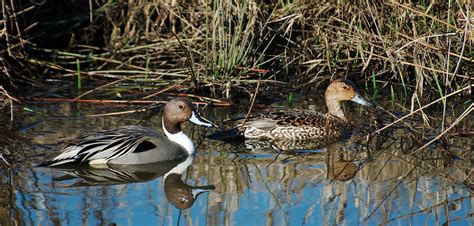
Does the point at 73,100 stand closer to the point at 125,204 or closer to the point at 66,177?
the point at 66,177

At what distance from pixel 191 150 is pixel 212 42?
5.99 feet

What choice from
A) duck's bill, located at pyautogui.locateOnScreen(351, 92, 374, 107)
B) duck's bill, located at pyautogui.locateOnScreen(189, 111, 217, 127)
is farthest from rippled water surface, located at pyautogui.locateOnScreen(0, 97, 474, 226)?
duck's bill, located at pyautogui.locateOnScreen(351, 92, 374, 107)

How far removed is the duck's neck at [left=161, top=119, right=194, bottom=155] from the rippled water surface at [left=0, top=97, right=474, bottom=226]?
0.09m

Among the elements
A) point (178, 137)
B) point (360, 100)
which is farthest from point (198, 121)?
point (360, 100)

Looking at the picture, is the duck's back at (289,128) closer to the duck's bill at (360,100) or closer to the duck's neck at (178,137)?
the duck's bill at (360,100)

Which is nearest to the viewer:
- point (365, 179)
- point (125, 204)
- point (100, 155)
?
point (125, 204)

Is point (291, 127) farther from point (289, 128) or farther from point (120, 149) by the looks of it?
point (120, 149)

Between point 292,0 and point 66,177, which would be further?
point 292,0

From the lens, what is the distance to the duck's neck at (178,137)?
7105 millimetres

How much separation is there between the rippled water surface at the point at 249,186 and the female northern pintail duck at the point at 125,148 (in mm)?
81

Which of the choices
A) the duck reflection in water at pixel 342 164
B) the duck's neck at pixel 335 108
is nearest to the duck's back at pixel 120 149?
the duck reflection in water at pixel 342 164

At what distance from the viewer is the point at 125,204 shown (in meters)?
5.87

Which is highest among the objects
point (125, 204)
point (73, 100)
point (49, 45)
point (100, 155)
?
point (49, 45)

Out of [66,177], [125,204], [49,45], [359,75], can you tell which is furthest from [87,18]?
[125,204]
